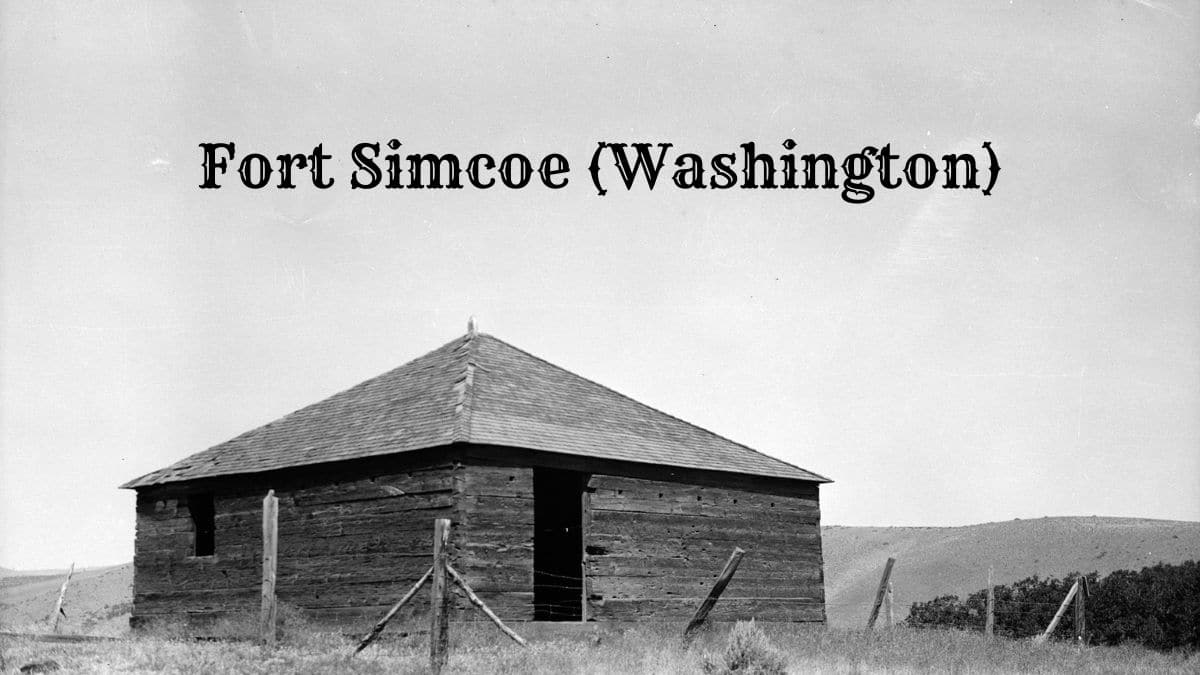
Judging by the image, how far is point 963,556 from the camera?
59.3 m

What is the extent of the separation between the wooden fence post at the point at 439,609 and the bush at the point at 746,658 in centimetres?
320

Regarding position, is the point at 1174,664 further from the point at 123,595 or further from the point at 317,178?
the point at 123,595

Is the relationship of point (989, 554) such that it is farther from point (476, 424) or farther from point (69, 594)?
point (69, 594)

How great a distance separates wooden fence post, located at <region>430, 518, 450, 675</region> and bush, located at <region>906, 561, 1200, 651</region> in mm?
13201

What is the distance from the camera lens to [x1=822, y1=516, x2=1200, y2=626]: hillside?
54344 millimetres

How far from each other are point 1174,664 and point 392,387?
556 inches

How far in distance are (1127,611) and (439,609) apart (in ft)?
51.8

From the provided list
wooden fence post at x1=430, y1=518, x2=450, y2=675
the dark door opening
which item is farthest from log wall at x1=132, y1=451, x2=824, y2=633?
wooden fence post at x1=430, y1=518, x2=450, y2=675

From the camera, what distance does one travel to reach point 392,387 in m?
23.8

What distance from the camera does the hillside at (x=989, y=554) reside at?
5434 cm

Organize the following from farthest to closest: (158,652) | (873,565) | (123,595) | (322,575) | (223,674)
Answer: (123,595) < (873,565) < (322,575) < (158,652) < (223,674)

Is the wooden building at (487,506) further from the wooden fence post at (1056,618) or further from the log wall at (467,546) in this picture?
the wooden fence post at (1056,618)

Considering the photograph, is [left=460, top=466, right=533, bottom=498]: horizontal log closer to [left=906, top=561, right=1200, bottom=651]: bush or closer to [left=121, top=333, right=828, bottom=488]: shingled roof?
[left=121, top=333, right=828, bottom=488]: shingled roof

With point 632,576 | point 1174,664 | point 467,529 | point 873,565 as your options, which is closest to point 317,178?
point 467,529
